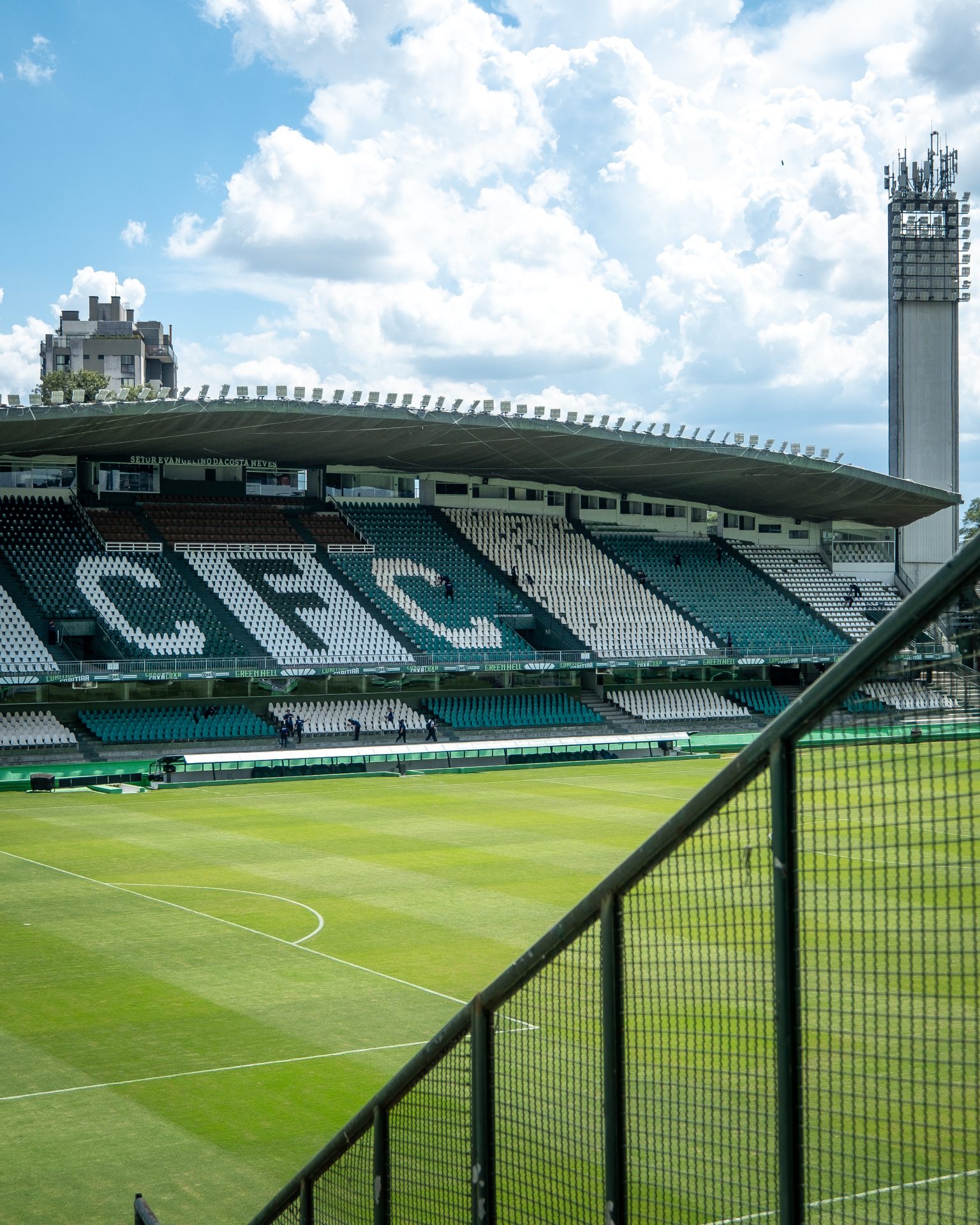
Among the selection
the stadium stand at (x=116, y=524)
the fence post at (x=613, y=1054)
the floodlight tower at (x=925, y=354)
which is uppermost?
the floodlight tower at (x=925, y=354)

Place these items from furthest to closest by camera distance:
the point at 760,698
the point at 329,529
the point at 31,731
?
the point at 760,698
the point at 329,529
the point at 31,731

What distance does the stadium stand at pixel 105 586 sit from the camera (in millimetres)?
48469

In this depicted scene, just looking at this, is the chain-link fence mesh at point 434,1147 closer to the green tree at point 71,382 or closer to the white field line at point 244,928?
the white field line at point 244,928

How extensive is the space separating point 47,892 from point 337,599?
3029cm

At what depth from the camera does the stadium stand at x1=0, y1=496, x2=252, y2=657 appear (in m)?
48.5

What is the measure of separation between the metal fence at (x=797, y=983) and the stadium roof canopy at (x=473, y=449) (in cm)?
4168

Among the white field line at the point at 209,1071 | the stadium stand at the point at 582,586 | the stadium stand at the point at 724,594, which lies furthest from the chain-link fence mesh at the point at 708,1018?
the stadium stand at the point at 724,594

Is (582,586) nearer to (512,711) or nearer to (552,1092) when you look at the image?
(512,711)

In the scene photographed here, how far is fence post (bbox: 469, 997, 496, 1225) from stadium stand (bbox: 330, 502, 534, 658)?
4825 cm

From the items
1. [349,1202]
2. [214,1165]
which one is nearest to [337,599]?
[214,1165]

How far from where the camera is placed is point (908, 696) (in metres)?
3.90

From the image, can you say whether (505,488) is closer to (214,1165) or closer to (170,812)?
(170,812)

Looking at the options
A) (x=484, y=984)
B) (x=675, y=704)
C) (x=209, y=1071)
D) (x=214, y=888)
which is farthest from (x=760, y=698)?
(x=209, y=1071)

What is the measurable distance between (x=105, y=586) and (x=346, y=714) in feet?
31.8
